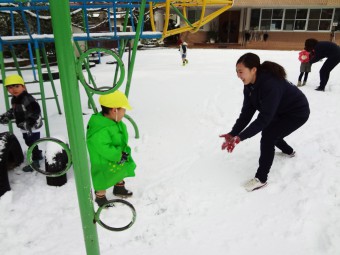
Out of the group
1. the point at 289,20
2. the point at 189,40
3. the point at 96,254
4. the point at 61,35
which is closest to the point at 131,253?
the point at 96,254

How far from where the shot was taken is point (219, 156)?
3.33 m

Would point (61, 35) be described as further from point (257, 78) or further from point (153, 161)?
point (153, 161)

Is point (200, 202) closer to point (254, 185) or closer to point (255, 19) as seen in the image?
point (254, 185)

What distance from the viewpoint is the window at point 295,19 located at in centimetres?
1889

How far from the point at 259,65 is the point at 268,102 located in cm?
33

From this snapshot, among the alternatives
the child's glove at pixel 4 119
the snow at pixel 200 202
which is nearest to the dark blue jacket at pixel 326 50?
the snow at pixel 200 202

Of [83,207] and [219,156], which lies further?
[219,156]

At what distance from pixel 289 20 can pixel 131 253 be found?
2109cm

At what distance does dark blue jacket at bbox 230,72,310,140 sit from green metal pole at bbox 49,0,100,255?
153 centimetres

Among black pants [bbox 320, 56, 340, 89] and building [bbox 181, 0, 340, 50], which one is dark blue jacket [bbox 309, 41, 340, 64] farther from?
building [bbox 181, 0, 340, 50]

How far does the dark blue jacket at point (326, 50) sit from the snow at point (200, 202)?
8.14 feet

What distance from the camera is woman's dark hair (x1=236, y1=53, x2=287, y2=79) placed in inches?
89.4

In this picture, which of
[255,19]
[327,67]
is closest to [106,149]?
[327,67]

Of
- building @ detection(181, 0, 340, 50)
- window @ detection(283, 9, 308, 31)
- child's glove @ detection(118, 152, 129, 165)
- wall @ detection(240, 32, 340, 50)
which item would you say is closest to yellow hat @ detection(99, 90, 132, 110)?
child's glove @ detection(118, 152, 129, 165)
